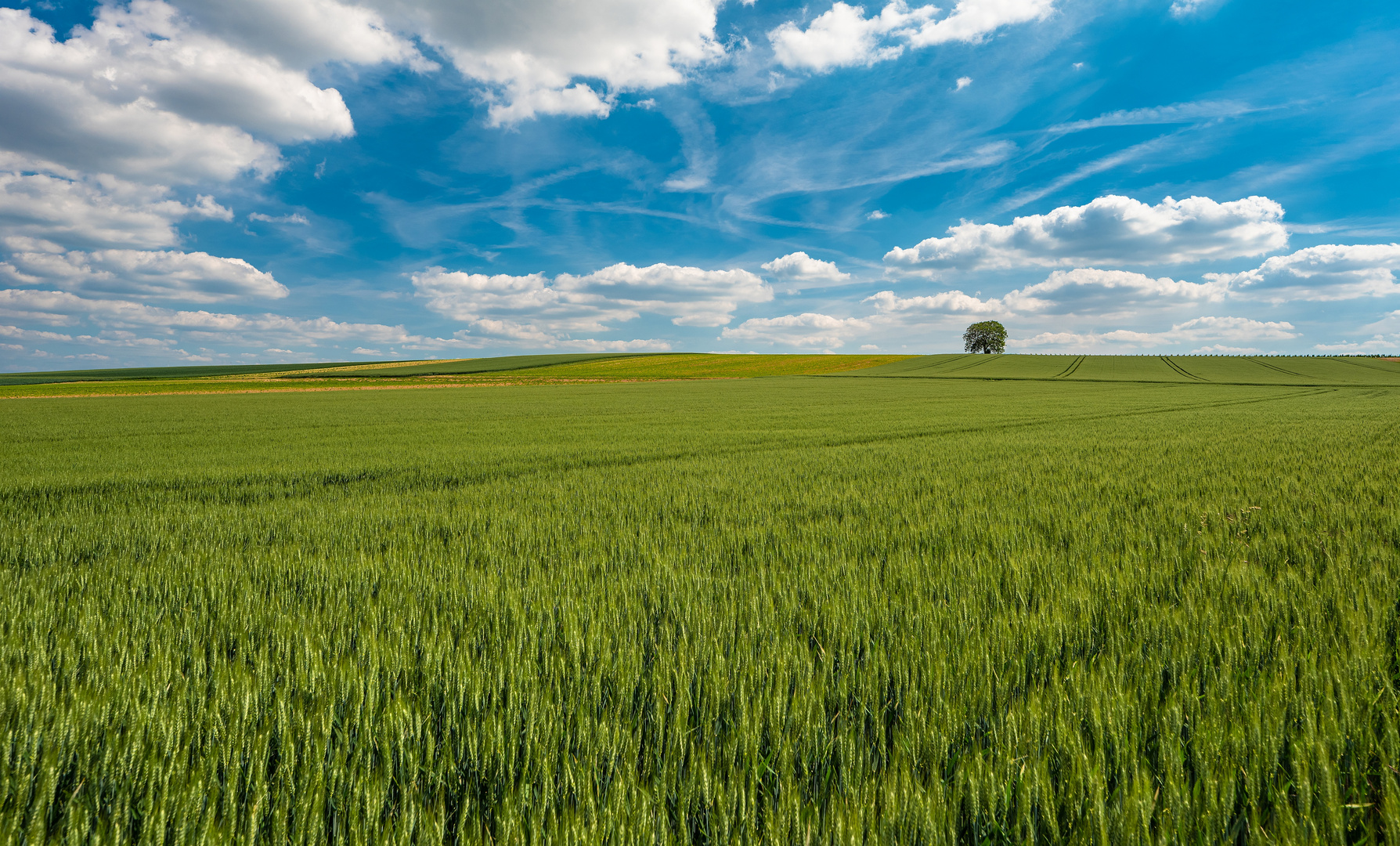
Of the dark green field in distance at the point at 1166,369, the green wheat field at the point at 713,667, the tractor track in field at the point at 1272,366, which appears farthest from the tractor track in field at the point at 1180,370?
the green wheat field at the point at 713,667

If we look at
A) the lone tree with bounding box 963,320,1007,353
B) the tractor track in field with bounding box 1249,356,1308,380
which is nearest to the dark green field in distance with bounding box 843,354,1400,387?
the tractor track in field with bounding box 1249,356,1308,380

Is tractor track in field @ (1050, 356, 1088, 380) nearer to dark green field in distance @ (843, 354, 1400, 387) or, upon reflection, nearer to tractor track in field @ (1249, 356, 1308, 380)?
dark green field in distance @ (843, 354, 1400, 387)

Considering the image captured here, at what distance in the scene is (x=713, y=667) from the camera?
2.57 m

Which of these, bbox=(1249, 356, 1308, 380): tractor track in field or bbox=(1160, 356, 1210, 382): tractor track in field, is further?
bbox=(1249, 356, 1308, 380): tractor track in field

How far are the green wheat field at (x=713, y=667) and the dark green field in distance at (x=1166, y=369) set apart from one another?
6656 cm

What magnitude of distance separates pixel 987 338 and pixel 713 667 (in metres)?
147

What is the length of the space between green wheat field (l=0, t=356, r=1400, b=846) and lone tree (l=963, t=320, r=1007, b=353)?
140m

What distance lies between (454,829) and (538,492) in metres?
6.25

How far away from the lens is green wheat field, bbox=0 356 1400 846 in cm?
172

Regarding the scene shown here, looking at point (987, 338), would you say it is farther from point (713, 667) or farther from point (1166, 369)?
point (713, 667)

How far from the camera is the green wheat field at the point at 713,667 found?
1.72m

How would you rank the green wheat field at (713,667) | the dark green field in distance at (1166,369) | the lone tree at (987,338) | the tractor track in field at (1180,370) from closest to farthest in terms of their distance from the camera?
the green wheat field at (713,667), the dark green field in distance at (1166,369), the tractor track in field at (1180,370), the lone tree at (987,338)

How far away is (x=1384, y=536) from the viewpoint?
470cm

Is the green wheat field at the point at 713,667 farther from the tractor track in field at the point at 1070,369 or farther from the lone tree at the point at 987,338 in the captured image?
the lone tree at the point at 987,338
